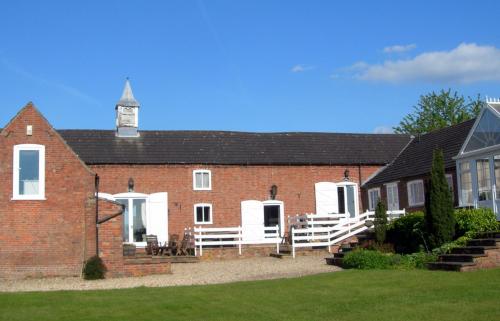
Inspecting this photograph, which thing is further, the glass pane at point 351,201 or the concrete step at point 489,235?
the glass pane at point 351,201

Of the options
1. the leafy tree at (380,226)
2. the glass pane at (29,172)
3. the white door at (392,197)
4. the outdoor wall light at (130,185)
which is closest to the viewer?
the glass pane at (29,172)

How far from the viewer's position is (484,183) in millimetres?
23734

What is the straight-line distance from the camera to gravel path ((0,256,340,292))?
18.3 metres

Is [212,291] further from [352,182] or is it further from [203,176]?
[352,182]

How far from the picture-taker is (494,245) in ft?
59.7

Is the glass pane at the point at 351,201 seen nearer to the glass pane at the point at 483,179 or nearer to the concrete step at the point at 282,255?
the concrete step at the point at 282,255

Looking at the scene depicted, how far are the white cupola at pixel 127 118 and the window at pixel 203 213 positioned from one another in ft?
17.8

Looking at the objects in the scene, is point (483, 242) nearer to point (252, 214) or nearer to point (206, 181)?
point (252, 214)

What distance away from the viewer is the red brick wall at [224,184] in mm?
31953

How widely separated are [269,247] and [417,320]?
18.8m

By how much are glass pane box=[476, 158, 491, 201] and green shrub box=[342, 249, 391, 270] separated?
6.04 m

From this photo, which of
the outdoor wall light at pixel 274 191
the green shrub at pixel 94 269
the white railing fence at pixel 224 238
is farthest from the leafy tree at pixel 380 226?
the outdoor wall light at pixel 274 191

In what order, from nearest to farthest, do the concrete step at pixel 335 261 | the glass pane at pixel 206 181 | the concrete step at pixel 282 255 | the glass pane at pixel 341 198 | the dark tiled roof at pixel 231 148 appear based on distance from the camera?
the concrete step at pixel 335 261 < the concrete step at pixel 282 255 < the dark tiled roof at pixel 231 148 < the glass pane at pixel 206 181 < the glass pane at pixel 341 198

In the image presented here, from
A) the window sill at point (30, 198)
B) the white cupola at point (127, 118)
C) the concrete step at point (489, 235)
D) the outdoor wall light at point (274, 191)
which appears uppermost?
the white cupola at point (127, 118)
